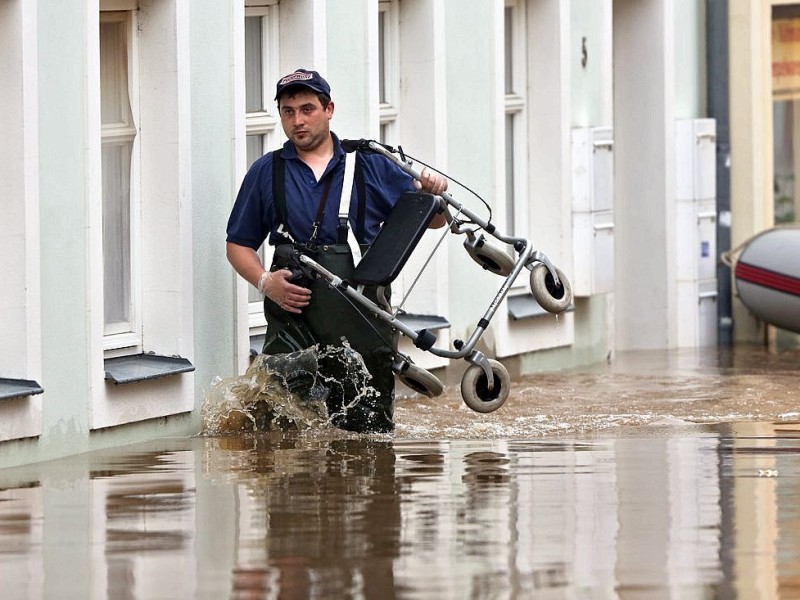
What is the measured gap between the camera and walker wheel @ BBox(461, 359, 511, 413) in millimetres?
11117

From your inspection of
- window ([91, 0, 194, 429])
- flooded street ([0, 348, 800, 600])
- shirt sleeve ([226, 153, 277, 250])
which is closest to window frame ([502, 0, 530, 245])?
flooded street ([0, 348, 800, 600])

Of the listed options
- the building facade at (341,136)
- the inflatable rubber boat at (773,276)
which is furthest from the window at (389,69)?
the inflatable rubber boat at (773,276)

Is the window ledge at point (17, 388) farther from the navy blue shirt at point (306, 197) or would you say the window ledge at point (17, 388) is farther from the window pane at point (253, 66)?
the window pane at point (253, 66)

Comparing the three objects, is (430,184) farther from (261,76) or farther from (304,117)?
(261,76)

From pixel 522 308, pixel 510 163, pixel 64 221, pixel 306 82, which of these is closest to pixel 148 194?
pixel 64 221

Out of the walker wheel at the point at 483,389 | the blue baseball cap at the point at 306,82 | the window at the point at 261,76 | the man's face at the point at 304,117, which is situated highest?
the window at the point at 261,76

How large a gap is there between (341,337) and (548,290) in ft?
3.66

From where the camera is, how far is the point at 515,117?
16.4 meters

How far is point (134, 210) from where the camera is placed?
11.6 m

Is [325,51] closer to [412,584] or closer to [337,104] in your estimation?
[337,104]

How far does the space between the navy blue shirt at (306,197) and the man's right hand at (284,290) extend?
21 centimetres

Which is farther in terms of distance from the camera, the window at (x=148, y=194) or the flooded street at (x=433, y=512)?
the window at (x=148, y=194)

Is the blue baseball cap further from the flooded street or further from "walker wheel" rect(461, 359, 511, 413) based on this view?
the flooded street

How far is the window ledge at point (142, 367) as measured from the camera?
11.0 m
